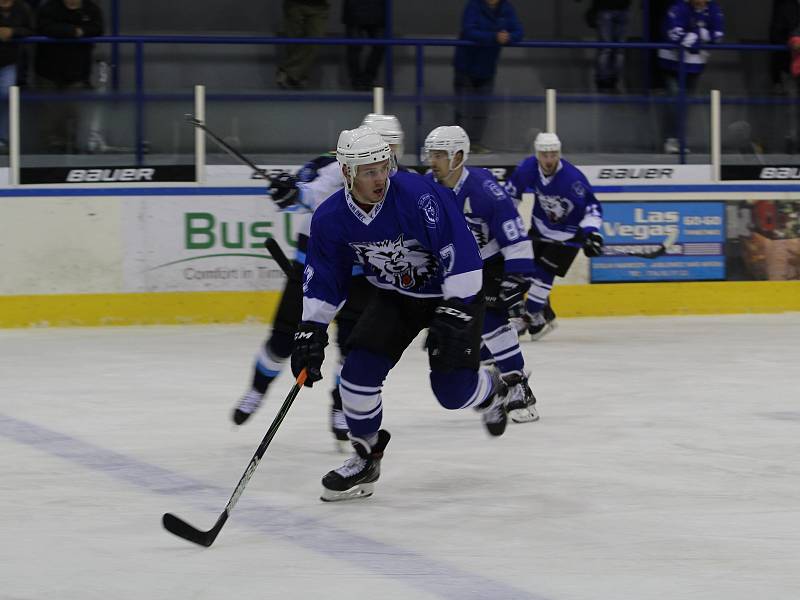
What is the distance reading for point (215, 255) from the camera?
9.44m

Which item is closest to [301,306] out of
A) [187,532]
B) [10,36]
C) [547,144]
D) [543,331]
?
[187,532]

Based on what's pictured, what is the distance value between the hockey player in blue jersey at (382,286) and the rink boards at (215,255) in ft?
17.6

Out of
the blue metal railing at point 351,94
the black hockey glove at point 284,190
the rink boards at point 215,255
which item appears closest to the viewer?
the black hockey glove at point 284,190

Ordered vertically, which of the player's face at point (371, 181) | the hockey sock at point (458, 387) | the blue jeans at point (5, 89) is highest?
the blue jeans at point (5, 89)

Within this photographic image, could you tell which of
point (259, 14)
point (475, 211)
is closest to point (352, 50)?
point (259, 14)

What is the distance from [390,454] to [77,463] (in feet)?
3.56

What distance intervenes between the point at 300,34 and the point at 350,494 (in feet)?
22.1

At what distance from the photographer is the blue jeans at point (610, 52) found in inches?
416

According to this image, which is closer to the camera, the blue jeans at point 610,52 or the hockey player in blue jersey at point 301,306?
the hockey player in blue jersey at point 301,306

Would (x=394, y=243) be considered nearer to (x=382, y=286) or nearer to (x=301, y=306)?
(x=382, y=286)

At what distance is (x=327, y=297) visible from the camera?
405 cm

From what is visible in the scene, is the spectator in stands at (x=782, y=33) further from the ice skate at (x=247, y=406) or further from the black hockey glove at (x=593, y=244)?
the ice skate at (x=247, y=406)

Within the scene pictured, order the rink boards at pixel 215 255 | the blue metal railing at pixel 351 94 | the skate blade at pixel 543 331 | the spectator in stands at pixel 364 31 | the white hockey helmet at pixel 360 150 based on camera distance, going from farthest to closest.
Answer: the spectator in stands at pixel 364 31
the blue metal railing at pixel 351 94
the rink boards at pixel 215 255
the skate blade at pixel 543 331
the white hockey helmet at pixel 360 150

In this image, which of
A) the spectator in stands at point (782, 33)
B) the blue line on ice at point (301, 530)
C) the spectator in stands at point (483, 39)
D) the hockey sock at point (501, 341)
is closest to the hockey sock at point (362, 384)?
the blue line on ice at point (301, 530)
